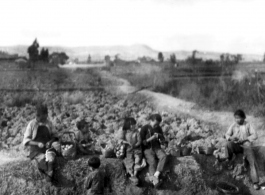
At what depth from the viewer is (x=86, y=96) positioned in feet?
21.4

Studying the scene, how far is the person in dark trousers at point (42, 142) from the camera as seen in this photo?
4539mm

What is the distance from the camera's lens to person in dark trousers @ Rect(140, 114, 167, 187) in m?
4.70

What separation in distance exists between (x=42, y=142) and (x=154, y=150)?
155 centimetres

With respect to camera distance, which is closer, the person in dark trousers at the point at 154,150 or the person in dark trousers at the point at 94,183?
the person in dark trousers at the point at 94,183

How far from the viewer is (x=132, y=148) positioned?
15.9 ft

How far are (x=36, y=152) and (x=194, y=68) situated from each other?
3694mm

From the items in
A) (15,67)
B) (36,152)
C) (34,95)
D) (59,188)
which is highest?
(15,67)

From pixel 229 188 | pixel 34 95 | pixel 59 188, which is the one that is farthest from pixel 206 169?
pixel 34 95

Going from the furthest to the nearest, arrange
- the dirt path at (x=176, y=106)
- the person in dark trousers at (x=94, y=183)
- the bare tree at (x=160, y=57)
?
the bare tree at (x=160, y=57), the dirt path at (x=176, y=106), the person in dark trousers at (x=94, y=183)

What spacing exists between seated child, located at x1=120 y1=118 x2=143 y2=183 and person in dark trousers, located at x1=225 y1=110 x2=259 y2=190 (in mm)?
1329

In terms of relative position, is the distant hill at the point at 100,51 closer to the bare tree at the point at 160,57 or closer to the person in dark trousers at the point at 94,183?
the bare tree at the point at 160,57

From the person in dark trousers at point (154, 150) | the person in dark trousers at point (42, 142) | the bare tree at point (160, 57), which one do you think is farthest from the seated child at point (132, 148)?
the bare tree at point (160, 57)

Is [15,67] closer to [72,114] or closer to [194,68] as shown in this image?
[72,114]

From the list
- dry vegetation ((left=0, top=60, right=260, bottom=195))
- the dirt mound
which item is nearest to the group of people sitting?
the dirt mound
